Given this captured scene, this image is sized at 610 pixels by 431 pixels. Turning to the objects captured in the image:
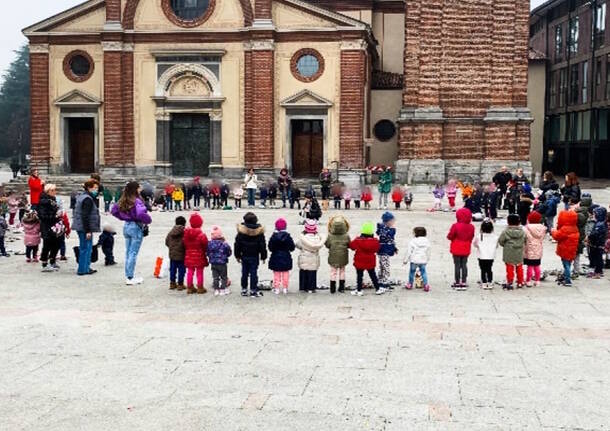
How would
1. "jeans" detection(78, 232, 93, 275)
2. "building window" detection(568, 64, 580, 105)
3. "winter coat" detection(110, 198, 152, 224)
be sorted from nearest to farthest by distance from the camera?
1. "winter coat" detection(110, 198, 152, 224)
2. "jeans" detection(78, 232, 93, 275)
3. "building window" detection(568, 64, 580, 105)

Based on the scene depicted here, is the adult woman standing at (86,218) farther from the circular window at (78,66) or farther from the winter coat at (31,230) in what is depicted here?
the circular window at (78,66)

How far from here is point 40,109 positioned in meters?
36.3

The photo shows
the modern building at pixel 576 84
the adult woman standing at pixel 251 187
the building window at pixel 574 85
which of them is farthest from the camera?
the building window at pixel 574 85

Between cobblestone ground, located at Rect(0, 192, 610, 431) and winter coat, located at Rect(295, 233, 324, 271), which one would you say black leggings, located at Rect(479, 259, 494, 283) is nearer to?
cobblestone ground, located at Rect(0, 192, 610, 431)

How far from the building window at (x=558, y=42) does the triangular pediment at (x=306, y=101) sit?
26.8m

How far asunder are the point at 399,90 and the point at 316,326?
1235 inches

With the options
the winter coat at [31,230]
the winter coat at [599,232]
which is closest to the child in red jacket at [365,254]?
the winter coat at [599,232]

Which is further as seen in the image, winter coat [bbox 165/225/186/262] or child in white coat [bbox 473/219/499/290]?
child in white coat [bbox 473/219/499/290]

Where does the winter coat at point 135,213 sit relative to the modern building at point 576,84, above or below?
below

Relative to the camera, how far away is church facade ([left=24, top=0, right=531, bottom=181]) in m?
34.2

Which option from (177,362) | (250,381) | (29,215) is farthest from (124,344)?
(29,215)

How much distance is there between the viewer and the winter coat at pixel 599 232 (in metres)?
13.8

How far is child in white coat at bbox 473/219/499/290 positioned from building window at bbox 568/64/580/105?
41886 millimetres

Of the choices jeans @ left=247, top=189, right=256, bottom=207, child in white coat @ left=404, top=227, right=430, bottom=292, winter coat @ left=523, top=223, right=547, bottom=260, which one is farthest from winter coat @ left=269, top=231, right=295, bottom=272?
jeans @ left=247, top=189, right=256, bottom=207
